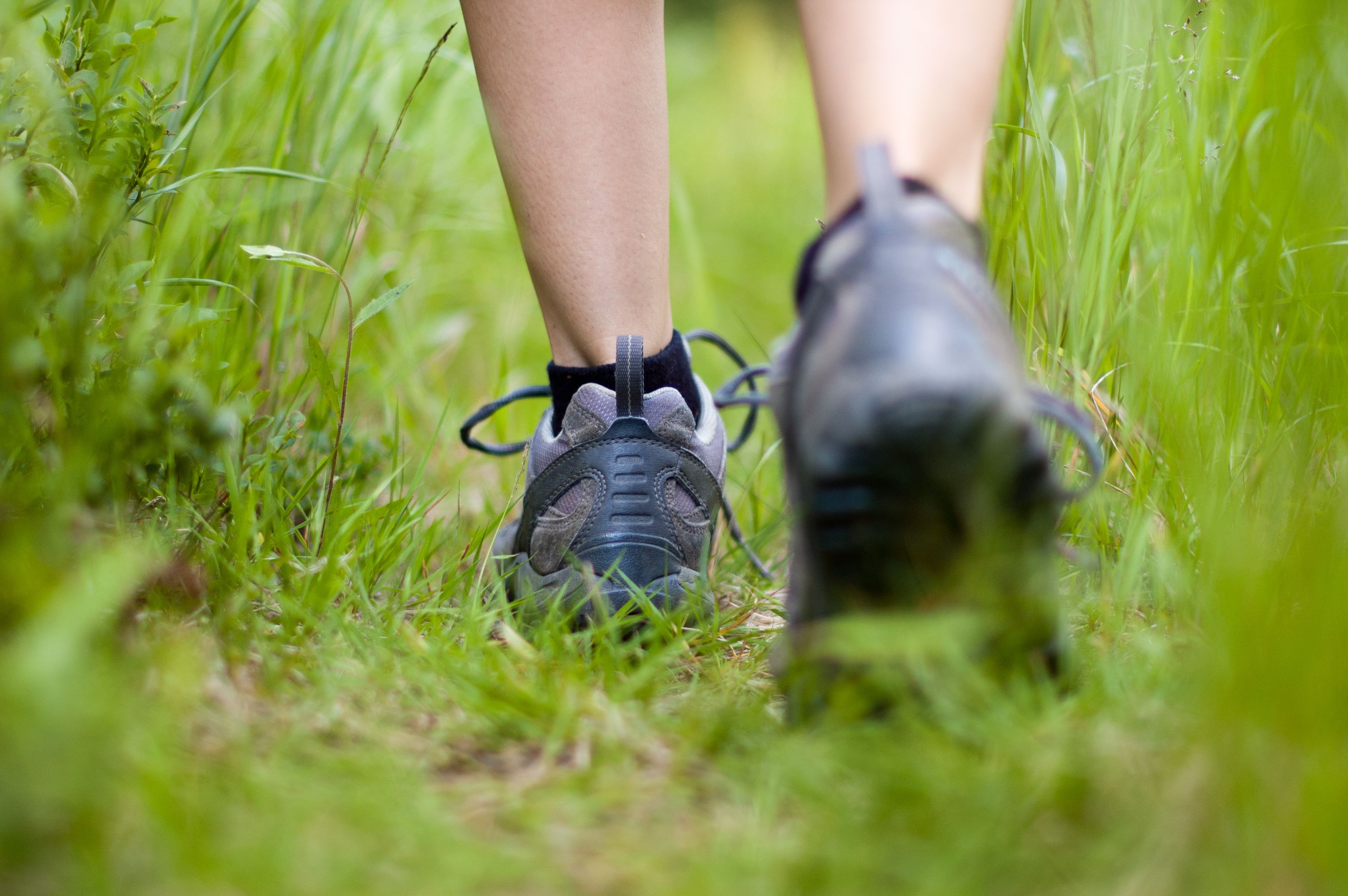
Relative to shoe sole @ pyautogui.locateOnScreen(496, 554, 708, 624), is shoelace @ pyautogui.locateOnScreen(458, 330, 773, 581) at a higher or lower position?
higher

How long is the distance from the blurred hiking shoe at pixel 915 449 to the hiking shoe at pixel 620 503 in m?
0.39

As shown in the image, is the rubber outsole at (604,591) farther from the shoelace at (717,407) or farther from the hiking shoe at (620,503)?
the shoelace at (717,407)

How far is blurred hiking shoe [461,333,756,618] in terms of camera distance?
3.55ft

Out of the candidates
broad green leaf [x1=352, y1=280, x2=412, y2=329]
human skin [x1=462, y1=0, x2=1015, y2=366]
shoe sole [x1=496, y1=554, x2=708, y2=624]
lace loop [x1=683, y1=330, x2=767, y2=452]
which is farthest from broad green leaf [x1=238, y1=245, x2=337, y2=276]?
lace loop [x1=683, y1=330, x2=767, y2=452]

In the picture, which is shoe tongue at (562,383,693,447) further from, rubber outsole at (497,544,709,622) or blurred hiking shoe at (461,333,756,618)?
rubber outsole at (497,544,709,622)

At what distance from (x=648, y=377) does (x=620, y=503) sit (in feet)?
0.57

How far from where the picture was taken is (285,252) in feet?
3.10

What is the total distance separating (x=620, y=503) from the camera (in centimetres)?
110

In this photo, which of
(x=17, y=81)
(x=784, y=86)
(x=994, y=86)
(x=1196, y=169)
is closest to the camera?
(x=994, y=86)

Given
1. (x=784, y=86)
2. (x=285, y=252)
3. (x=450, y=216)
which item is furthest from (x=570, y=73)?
(x=784, y=86)

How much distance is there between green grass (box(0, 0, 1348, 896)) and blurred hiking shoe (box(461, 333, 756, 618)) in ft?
0.18

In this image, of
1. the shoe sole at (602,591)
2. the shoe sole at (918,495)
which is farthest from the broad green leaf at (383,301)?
the shoe sole at (918,495)

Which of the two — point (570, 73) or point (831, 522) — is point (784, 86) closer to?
point (570, 73)

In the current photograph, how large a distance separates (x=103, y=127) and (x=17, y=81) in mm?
84
